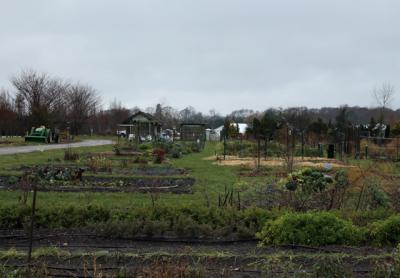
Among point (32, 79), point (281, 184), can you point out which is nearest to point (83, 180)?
point (281, 184)

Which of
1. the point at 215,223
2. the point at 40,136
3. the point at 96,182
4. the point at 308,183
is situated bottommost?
the point at 96,182

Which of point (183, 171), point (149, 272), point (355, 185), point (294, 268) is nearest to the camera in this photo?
point (149, 272)

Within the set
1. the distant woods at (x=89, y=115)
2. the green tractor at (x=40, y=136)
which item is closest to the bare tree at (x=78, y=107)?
the distant woods at (x=89, y=115)

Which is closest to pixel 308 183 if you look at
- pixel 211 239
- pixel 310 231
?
pixel 310 231

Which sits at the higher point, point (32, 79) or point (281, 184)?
point (32, 79)

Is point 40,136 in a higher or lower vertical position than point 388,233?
higher

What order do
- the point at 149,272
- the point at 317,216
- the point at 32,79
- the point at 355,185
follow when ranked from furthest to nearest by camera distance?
1. the point at 32,79
2. the point at 355,185
3. the point at 317,216
4. the point at 149,272

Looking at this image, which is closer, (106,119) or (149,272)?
(149,272)

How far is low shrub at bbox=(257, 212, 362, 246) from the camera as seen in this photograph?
657cm

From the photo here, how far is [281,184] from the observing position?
13.4 meters

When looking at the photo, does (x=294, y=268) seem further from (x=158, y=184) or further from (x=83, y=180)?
(x=83, y=180)

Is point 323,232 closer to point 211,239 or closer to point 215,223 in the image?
point 211,239

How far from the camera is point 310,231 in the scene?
6637mm

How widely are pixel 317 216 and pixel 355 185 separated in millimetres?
5021
